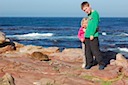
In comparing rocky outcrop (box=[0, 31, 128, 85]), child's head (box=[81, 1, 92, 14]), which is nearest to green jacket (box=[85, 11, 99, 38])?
child's head (box=[81, 1, 92, 14])

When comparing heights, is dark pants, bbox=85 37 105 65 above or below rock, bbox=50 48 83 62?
above

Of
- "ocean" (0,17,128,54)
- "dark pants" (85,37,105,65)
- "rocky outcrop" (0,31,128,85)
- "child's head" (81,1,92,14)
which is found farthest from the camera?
"ocean" (0,17,128,54)

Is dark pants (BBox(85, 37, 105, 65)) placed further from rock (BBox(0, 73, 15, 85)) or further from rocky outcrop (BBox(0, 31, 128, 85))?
rock (BBox(0, 73, 15, 85))

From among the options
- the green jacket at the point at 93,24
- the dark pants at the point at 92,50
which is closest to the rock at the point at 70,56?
the dark pants at the point at 92,50

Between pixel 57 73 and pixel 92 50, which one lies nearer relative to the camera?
pixel 92 50

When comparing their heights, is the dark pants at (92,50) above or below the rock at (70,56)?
above

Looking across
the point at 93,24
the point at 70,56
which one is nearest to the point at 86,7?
the point at 93,24

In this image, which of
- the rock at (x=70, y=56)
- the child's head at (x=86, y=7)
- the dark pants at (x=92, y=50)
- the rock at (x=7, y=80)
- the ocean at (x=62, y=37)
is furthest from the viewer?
the ocean at (x=62, y=37)

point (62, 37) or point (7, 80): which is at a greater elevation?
point (7, 80)

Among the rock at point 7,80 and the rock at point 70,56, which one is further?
the rock at point 70,56

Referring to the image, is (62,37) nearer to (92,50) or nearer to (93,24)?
(92,50)

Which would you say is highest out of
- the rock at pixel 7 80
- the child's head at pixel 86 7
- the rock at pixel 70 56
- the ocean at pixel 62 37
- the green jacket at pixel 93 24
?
the child's head at pixel 86 7

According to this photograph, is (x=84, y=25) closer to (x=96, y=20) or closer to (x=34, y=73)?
(x=96, y=20)

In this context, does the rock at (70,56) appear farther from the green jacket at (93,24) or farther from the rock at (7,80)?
the rock at (7,80)
